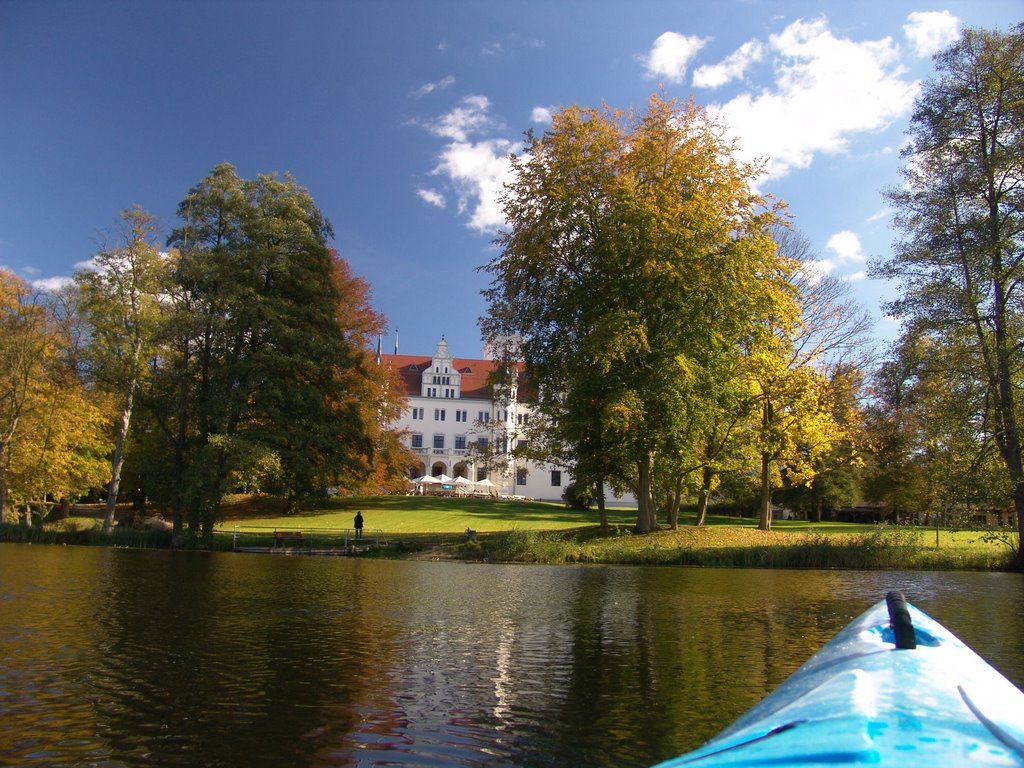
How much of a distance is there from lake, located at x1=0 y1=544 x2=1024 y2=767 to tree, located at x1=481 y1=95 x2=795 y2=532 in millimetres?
10624

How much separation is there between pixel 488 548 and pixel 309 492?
371 inches

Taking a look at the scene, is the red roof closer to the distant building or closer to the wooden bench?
Result: the distant building

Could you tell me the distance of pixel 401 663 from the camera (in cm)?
838

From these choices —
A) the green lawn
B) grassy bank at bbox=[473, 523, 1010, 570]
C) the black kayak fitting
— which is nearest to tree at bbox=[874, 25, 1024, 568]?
grassy bank at bbox=[473, 523, 1010, 570]

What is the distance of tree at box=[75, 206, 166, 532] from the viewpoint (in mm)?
31453

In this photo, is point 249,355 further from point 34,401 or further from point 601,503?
point 601,503

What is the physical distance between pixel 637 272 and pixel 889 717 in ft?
86.2

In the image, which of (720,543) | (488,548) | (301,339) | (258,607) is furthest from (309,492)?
(258,607)

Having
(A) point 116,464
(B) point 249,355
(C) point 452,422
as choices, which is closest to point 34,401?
(A) point 116,464

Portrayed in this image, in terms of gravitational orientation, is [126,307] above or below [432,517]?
above

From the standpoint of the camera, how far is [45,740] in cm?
541

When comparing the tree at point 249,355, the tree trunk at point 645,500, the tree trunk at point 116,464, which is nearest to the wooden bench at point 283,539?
the tree at point 249,355

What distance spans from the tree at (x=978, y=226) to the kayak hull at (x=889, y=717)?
24311 millimetres

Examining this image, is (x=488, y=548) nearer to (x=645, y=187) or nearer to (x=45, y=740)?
(x=645, y=187)
